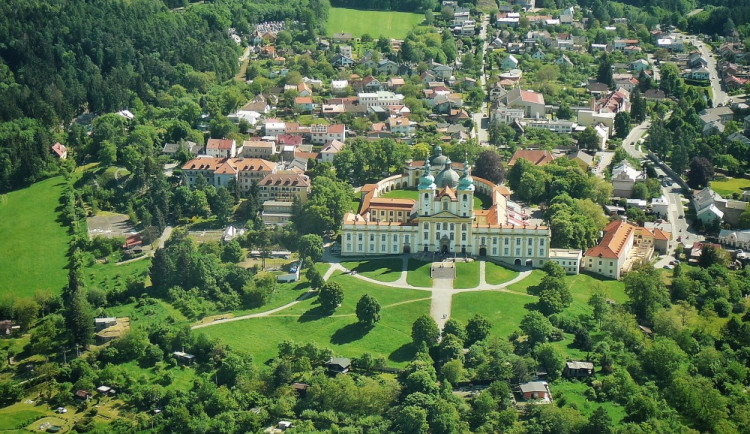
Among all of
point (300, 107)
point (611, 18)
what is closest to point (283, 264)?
point (300, 107)

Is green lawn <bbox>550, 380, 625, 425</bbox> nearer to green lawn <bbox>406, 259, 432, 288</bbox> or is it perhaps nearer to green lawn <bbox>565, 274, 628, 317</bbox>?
green lawn <bbox>565, 274, 628, 317</bbox>

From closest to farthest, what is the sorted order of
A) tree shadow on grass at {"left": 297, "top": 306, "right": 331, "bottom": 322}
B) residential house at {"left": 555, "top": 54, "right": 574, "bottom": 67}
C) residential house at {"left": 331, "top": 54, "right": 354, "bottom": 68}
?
tree shadow on grass at {"left": 297, "top": 306, "right": 331, "bottom": 322} → residential house at {"left": 555, "top": 54, "right": 574, "bottom": 67} → residential house at {"left": 331, "top": 54, "right": 354, "bottom": 68}

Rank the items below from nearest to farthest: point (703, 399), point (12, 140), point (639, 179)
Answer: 1. point (703, 399)
2. point (639, 179)
3. point (12, 140)

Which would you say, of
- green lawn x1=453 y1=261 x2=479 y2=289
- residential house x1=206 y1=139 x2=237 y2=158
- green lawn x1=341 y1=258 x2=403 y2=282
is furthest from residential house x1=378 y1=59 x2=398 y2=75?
green lawn x1=453 y1=261 x2=479 y2=289

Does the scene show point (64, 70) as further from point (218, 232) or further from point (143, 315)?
point (143, 315)

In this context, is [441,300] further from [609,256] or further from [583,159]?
[583,159]

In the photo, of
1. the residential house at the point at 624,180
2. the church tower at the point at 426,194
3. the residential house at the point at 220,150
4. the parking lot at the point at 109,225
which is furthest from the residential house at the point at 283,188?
the residential house at the point at 624,180
